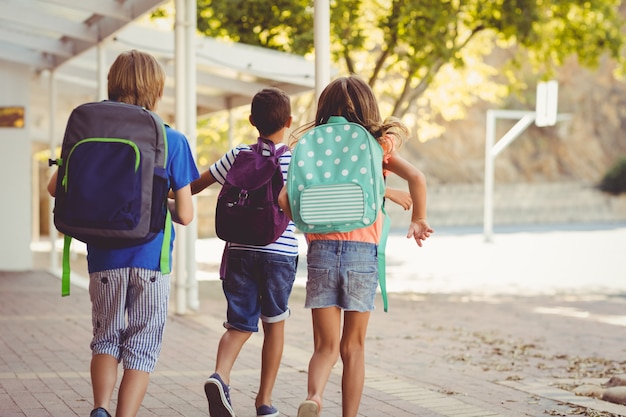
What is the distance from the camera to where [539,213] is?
49562 mm

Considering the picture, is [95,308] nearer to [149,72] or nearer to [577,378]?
[149,72]

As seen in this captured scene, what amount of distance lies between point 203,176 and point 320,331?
857 millimetres

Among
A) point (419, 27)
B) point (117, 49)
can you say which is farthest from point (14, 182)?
point (419, 27)

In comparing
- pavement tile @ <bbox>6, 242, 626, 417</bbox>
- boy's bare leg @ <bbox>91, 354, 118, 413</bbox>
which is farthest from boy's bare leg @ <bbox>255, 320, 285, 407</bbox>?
boy's bare leg @ <bbox>91, 354, 118, 413</bbox>

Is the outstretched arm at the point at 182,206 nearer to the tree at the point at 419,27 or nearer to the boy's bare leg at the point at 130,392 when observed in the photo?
the boy's bare leg at the point at 130,392

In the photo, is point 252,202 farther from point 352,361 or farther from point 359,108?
point 352,361

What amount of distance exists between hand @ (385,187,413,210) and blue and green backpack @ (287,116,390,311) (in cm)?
10

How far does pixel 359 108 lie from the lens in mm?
4051

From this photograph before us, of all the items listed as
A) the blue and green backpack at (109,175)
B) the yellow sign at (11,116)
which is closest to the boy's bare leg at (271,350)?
the blue and green backpack at (109,175)

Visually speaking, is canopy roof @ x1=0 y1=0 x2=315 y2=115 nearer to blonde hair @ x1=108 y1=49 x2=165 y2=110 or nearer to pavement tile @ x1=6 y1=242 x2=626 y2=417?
pavement tile @ x1=6 y1=242 x2=626 y2=417

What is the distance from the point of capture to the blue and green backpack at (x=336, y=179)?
12.8ft

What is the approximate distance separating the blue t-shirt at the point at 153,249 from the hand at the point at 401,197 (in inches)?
33.7

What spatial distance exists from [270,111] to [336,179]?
2.12 feet

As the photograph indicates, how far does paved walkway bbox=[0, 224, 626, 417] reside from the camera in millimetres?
5316
